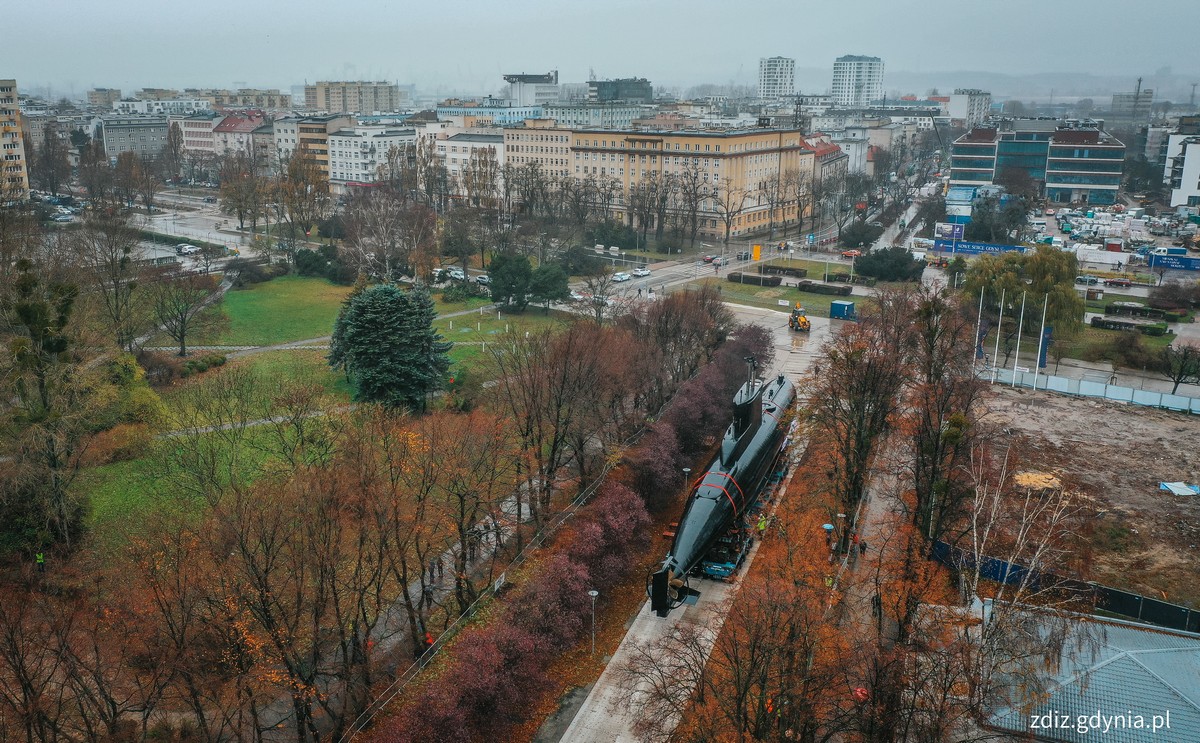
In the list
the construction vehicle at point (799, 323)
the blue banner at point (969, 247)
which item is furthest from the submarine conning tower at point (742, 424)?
the blue banner at point (969, 247)

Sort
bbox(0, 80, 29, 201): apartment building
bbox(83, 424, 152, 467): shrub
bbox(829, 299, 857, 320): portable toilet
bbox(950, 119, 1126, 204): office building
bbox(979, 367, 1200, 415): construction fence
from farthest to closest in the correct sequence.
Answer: bbox(950, 119, 1126, 204): office building
bbox(0, 80, 29, 201): apartment building
bbox(829, 299, 857, 320): portable toilet
bbox(979, 367, 1200, 415): construction fence
bbox(83, 424, 152, 467): shrub

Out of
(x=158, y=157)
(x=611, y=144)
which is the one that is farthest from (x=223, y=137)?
A: (x=611, y=144)

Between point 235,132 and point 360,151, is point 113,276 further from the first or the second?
point 235,132

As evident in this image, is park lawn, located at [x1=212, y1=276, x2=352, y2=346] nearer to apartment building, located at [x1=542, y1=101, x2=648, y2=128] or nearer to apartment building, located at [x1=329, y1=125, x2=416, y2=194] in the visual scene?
apartment building, located at [x1=329, y1=125, x2=416, y2=194]

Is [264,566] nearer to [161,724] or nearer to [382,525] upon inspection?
[382,525]

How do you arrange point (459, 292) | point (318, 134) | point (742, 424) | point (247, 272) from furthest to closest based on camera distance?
point (318, 134), point (247, 272), point (459, 292), point (742, 424)

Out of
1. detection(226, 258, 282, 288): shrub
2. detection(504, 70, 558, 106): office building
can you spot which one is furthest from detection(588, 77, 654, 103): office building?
detection(226, 258, 282, 288): shrub

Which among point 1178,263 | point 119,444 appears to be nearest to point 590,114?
point 1178,263
